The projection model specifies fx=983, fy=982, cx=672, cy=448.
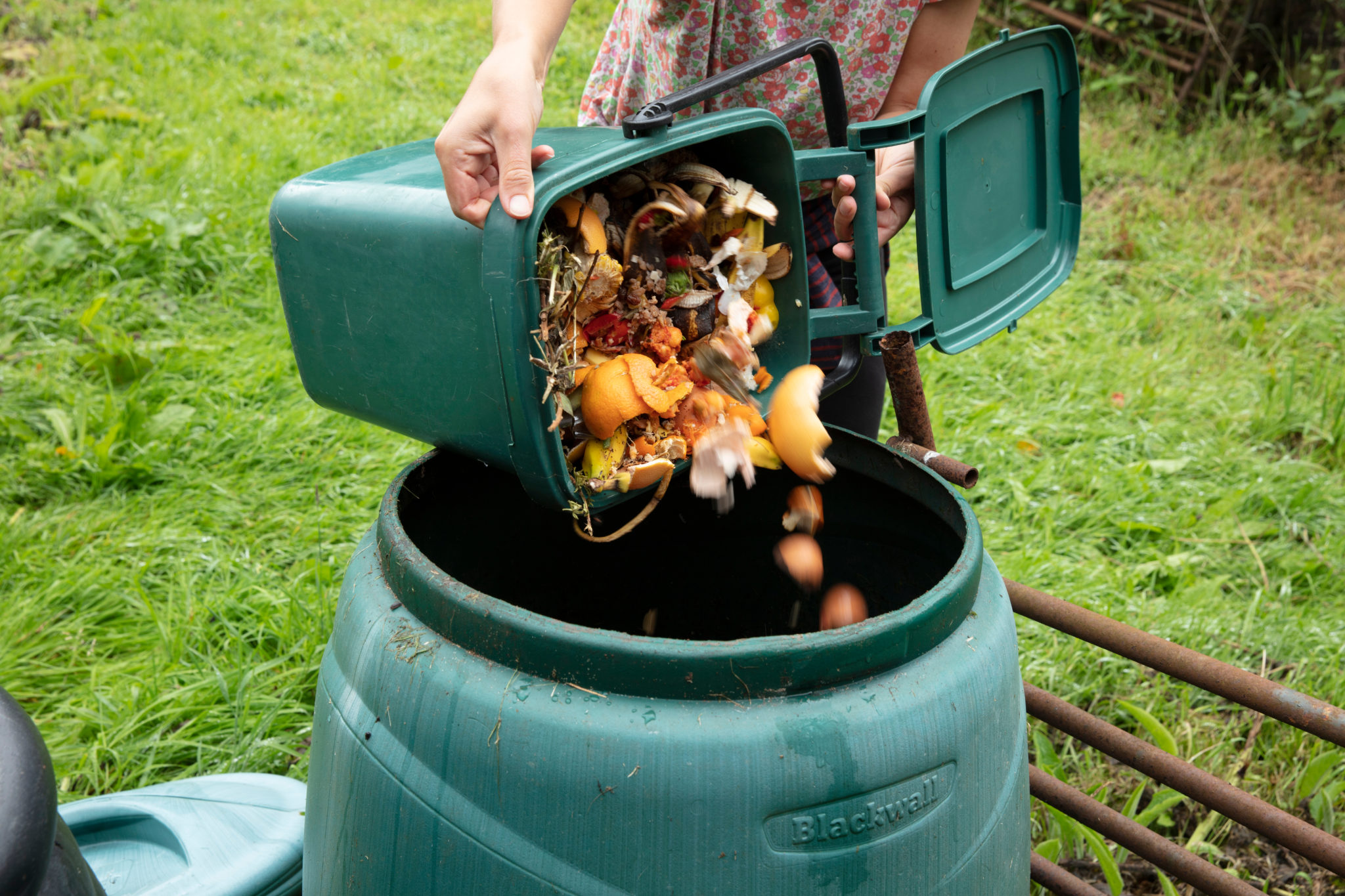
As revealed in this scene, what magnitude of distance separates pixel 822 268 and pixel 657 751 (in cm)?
98

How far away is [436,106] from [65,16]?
219cm

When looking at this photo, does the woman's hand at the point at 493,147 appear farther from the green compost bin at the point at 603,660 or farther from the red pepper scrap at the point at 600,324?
the red pepper scrap at the point at 600,324

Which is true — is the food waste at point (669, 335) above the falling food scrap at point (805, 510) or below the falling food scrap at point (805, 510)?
above

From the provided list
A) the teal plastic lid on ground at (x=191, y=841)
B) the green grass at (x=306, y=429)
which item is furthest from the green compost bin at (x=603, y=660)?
the green grass at (x=306, y=429)

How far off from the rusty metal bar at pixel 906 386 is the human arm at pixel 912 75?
14 centimetres

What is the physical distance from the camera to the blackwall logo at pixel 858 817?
85cm

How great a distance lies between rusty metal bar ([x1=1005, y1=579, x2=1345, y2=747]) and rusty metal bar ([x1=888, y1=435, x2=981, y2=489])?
0.54ft

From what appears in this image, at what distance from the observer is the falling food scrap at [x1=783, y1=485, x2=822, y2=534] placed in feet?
4.56

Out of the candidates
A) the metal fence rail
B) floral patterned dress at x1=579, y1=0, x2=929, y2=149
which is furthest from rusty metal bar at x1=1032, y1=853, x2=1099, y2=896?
floral patterned dress at x1=579, y1=0, x2=929, y2=149

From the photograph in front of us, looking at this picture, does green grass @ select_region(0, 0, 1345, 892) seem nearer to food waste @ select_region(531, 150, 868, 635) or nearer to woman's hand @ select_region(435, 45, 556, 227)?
food waste @ select_region(531, 150, 868, 635)

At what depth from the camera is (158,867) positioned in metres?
1.39

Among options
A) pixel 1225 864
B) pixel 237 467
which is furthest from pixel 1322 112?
pixel 237 467

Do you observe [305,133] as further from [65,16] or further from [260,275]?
[65,16]

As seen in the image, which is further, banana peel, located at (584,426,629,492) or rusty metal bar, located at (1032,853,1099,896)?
rusty metal bar, located at (1032,853,1099,896)
